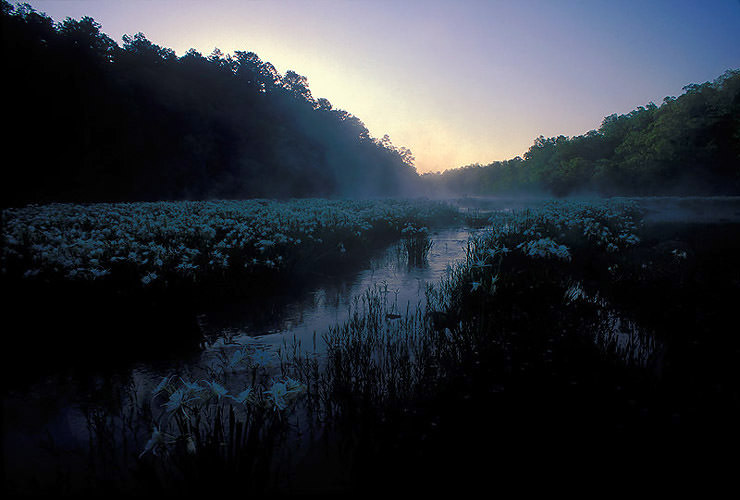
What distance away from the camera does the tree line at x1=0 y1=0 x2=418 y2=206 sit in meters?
25.1

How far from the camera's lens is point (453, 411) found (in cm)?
324

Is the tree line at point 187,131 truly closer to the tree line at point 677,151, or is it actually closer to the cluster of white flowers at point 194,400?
the tree line at point 677,151

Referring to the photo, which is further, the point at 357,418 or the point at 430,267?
the point at 430,267

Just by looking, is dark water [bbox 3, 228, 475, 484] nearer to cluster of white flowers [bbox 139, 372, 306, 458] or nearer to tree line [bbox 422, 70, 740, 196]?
cluster of white flowers [bbox 139, 372, 306, 458]

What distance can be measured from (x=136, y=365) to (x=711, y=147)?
168 feet

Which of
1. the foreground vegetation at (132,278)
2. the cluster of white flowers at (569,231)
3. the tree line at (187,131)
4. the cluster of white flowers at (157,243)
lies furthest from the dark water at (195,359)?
the tree line at (187,131)

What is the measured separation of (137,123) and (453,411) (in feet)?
129

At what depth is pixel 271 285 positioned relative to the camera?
28.8 feet

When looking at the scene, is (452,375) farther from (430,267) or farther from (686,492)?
(430,267)

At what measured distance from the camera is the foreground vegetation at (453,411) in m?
2.55

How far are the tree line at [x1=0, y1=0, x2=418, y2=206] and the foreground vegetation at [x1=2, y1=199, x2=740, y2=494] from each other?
1797 centimetres

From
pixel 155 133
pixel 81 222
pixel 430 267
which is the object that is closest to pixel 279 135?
pixel 155 133

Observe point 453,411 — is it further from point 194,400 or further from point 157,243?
point 157,243

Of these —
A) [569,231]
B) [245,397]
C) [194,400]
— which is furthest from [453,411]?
[569,231]
